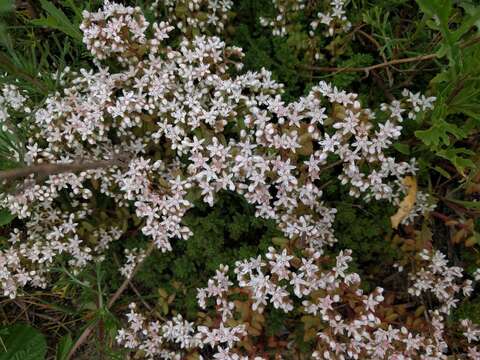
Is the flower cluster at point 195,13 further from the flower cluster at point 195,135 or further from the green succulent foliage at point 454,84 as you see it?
the green succulent foliage at point 454,84

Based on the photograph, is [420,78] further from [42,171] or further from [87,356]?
[87,356]

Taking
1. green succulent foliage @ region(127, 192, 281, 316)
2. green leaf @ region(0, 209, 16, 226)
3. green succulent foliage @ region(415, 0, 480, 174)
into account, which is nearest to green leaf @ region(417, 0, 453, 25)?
green succulent foliage @ region(415, 0, 480, 174)

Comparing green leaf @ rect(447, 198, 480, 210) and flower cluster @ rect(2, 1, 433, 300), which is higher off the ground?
green leaf @ rect(447, 198, 480, 210)

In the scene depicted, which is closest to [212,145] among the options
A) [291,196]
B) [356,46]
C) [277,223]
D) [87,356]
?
[291,196]

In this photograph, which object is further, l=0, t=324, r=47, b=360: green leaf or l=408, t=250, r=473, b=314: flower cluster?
l=0, t=324, r=47, b=360: green leaf

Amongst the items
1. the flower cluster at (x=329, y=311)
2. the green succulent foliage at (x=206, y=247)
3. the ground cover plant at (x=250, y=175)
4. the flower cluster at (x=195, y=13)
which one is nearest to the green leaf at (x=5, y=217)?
the ground cover plant at (x=250, y=175)

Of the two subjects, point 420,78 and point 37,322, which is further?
point 37,322

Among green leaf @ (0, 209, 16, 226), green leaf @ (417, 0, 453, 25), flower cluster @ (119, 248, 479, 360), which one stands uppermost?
green leaf @ (417, 0, 453, 25)

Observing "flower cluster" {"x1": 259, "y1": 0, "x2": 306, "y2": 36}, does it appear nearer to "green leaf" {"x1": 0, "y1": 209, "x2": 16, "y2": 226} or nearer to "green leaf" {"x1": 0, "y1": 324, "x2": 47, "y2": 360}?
"green leaf" {"x1": 0, "y1": 209, "x2": 16, "y2": 226}
